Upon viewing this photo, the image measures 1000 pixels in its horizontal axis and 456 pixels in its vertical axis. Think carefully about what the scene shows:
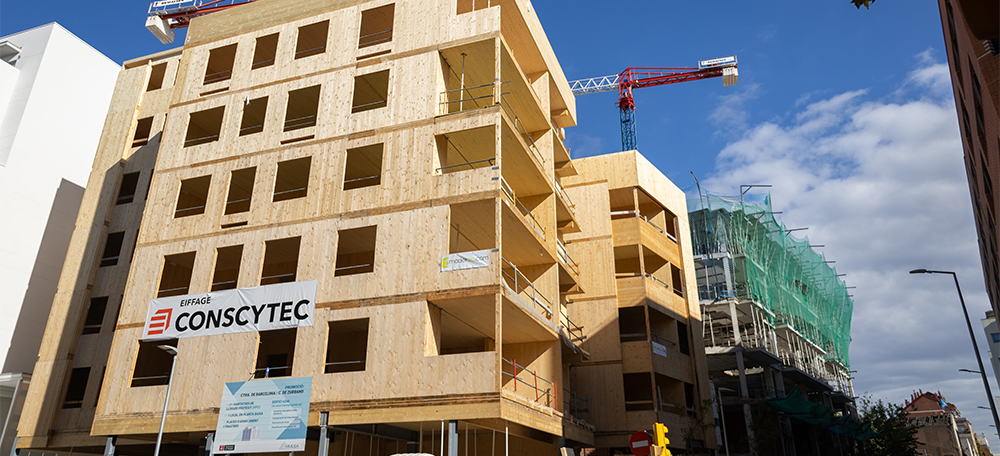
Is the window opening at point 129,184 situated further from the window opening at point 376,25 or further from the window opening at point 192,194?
the window opening at point 376,25

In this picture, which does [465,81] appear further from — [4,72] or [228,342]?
[4,72]

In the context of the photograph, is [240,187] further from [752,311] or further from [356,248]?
[752,311]

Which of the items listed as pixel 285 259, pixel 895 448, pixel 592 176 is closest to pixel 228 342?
pixel 285 259

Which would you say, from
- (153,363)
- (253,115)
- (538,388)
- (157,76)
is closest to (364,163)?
(253,115)

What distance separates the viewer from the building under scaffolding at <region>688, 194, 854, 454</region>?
160ft

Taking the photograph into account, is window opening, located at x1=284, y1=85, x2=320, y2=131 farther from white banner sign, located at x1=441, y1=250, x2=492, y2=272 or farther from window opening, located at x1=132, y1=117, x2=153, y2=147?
window opening, located at x1=132, y1=117, x2=153, y2=147

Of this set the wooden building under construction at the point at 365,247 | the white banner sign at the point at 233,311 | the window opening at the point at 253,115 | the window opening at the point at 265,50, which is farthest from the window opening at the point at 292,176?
the window opening at the point at 265,50

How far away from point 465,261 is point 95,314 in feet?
63.0

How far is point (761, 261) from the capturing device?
5547 cm

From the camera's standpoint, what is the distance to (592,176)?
37.1 metres

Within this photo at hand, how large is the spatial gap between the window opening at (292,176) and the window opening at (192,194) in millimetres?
2802

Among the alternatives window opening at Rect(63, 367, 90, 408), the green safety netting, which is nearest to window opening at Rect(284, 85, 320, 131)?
window opening at Rect(63, 367, 90, 408)

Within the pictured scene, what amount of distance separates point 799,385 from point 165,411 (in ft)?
177

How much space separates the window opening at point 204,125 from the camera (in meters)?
27.9
